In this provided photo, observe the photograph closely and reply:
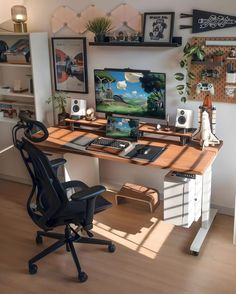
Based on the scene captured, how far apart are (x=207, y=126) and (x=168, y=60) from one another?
2.30 ft

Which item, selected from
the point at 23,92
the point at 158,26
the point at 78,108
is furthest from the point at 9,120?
the point at 158,26

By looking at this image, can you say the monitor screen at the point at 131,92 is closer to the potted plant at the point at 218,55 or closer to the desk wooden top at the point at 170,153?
the desk wooden top at the point at 170,153

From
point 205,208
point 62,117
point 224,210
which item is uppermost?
point 62,117

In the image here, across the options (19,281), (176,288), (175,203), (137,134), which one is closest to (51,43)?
(137,134)

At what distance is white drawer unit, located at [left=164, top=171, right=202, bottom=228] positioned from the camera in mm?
3018

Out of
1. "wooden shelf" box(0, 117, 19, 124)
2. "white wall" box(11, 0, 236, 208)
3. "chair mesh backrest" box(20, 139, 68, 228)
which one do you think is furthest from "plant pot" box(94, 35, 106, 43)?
"chair mesh backrest" box(20, 139, 68, 228)

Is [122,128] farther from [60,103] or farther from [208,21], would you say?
[208,21]

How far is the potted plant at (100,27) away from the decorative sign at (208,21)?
68 centimetres

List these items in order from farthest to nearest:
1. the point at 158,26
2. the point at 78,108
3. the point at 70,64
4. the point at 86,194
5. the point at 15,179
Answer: the point at 15,179, the point at 70,64, the point at 78,108, the point at 158,26, the point at 86,194

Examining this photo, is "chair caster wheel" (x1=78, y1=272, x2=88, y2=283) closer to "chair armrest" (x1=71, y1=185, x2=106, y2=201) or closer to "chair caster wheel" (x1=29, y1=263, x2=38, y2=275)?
"chair caster wheel" (x1=29, y1=263, x2=38, y2=275)

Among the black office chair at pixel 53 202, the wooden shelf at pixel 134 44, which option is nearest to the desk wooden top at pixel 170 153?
the black office chair at pixel 53 202

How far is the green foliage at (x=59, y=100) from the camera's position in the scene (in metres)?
3.99

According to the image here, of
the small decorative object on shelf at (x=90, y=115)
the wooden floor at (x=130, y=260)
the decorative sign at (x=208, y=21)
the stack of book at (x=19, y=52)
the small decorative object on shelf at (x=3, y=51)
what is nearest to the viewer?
the wooden floor at (x=130, y=260)

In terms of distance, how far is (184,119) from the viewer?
335 centimetres
